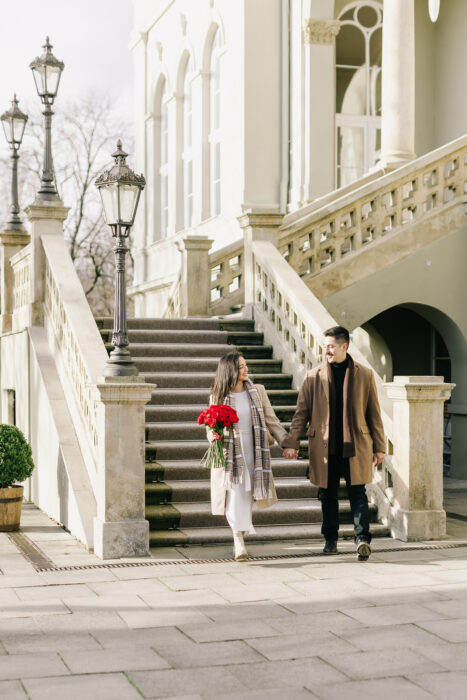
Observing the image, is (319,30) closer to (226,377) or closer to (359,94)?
(359,94)

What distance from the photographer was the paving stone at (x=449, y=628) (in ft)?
20.3

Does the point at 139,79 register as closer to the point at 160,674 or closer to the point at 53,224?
the point at 53,224

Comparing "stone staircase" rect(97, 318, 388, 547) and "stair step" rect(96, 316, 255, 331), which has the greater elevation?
"stair step" rect(96, 316, 255, 331)

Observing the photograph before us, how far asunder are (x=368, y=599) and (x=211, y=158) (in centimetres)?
1708

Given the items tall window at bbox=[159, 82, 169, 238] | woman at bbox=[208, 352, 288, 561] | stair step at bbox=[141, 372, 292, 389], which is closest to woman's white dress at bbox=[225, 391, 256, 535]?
woman at bbox=[208, 352, 288, 561]

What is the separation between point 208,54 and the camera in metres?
22.8

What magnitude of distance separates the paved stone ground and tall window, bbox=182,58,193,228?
53.9ft

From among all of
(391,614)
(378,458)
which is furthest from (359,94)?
(391,614)

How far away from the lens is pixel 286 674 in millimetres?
5535

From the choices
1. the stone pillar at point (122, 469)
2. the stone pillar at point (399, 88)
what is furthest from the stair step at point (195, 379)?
the stone pillar at point (399, 88)

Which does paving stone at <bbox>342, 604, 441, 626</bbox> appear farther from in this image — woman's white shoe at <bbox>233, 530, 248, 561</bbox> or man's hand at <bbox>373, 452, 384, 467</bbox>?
man's hand at <bbox>373, 452, 384, 467</bbox>

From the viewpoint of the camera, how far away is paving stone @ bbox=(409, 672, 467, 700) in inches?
203

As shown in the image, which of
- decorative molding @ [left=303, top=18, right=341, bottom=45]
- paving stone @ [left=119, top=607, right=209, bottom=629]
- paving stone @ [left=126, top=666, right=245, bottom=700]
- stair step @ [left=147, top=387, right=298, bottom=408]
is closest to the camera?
paving stone @ [left=126, top=666, right=245, bottom=700]

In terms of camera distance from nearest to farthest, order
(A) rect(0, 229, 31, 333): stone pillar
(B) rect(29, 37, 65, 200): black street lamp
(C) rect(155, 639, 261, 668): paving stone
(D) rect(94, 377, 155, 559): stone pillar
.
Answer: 1. (C) rect(155, 639, 261, 668): paving stone
2. (D) rect(94, 377, 155, 559): stone pillar
3. (B) rect(29, 37, 65, 200): black street lamp
4. (A) rect(0, 229, 31, 333): stone pillar
